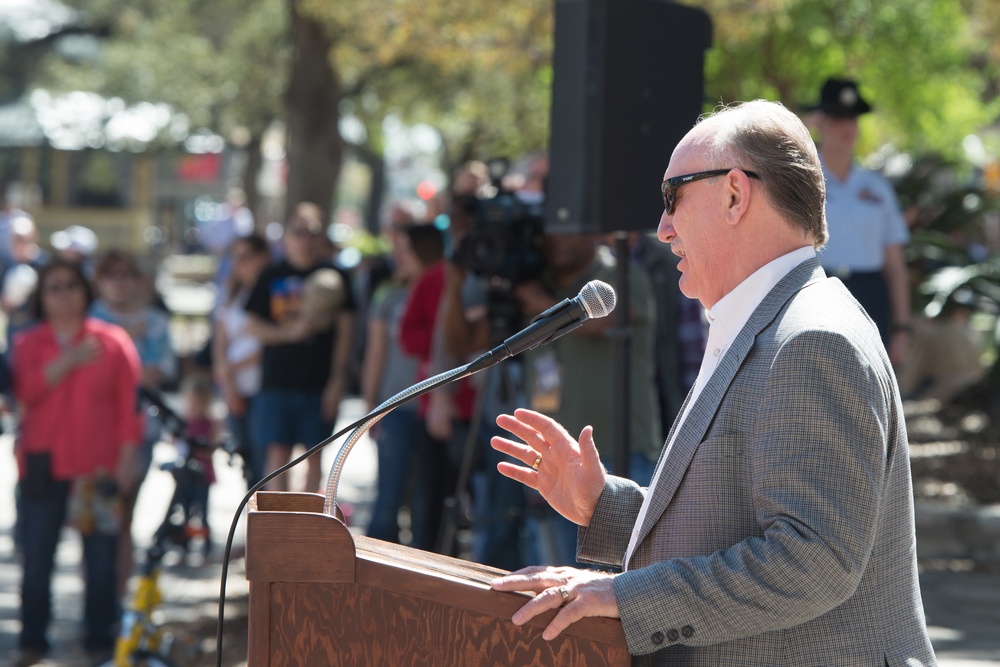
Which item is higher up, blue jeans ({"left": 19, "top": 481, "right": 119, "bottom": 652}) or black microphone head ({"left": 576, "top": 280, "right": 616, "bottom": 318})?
black microphone head ({"left": 576, "top": 280, "right": 616, "bottom": 318})

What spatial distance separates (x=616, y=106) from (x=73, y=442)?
329cm

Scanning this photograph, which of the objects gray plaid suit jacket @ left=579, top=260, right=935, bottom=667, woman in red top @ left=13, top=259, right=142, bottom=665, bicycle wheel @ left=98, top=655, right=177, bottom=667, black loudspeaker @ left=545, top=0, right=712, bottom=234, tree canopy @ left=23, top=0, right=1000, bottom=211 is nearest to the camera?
gray plaid suit jacket @ left=579, top=260, right=935, bottom=667

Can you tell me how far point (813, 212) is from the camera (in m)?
2.21

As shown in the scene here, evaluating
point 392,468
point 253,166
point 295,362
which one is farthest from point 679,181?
point 253,166

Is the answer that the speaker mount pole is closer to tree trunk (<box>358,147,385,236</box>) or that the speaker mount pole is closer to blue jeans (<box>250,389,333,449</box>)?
blue jeans (<box>250,389,333,449</box>)

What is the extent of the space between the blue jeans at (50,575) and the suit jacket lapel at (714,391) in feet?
16.3

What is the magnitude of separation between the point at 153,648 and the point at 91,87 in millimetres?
26566

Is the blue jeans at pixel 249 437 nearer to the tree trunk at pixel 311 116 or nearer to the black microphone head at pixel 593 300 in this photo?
the black microphone head at pixel 593 300

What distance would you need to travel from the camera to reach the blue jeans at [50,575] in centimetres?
659

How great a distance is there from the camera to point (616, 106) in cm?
485

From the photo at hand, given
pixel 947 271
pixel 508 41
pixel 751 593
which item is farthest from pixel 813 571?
pixel 508 41

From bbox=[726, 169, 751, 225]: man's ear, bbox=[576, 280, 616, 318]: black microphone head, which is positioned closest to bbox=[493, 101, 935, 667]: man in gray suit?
bbox=[726, 169, 751, 225]: man's ear

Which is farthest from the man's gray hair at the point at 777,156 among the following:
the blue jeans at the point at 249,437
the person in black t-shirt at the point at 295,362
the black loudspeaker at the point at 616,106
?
the blue jeans at the point at 249,437

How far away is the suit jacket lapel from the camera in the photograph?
7.11 ft
